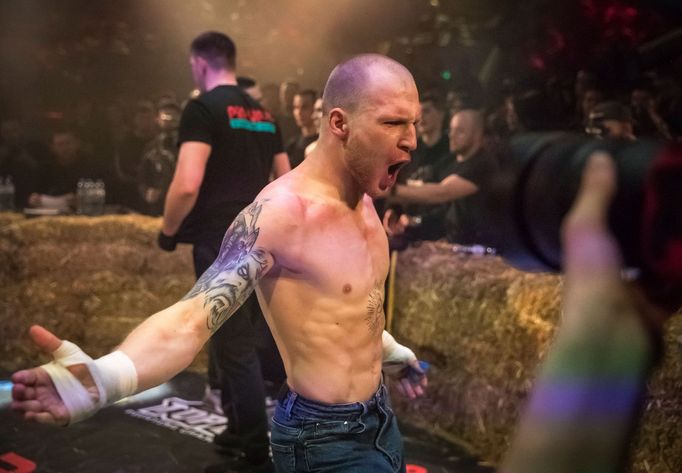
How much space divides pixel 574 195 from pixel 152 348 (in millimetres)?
1103

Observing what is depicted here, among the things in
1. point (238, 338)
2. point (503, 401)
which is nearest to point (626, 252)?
point (238, 338)

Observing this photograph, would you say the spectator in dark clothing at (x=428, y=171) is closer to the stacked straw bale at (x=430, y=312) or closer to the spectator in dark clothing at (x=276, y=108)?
the stacked straw bale at (x=430, y=312)

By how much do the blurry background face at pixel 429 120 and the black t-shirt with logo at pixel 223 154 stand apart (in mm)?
1710

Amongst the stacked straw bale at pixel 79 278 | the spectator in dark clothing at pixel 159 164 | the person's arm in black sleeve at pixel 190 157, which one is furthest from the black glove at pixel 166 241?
the spectator in dark clothing at pixel 159 164

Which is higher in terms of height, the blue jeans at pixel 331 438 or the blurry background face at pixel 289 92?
the blurry background face at pixel 289 92

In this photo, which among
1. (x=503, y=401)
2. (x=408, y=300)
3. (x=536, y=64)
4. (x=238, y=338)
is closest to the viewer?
(x=238, y=338)

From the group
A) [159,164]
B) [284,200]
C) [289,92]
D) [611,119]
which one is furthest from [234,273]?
[289,92]

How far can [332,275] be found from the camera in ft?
6.60

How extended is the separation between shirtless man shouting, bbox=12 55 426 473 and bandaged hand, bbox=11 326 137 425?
1.12 ft

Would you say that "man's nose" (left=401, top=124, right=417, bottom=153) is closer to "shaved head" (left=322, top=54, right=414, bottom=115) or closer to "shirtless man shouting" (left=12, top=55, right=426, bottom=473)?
"shirtless man shouting" (left=12, top=55, right=426, bottom=473)

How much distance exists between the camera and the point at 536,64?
7664 mm

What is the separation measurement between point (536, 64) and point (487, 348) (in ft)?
14.3

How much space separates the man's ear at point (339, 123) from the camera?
208 centimetres

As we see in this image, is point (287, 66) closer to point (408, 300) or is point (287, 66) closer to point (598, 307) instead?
point (408, 300)
